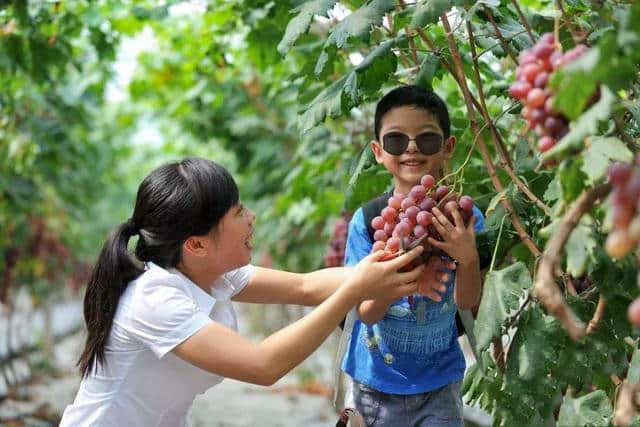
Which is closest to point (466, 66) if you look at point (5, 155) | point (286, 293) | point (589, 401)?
point (286, 293)

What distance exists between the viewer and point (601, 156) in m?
1.57

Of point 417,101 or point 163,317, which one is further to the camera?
point 417,101

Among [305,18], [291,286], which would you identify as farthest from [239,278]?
[305,18]

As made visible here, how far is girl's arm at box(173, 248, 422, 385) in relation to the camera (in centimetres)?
221

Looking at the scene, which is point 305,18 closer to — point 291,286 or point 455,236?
point 455,236

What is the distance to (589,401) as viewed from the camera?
1.99 metres

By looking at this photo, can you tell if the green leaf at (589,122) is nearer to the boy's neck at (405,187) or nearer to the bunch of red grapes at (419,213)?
the bunch of red grapes at (419,213)

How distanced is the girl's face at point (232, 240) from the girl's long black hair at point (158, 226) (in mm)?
21

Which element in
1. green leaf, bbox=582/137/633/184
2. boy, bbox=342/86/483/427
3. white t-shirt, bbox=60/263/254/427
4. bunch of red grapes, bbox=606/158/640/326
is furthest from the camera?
boy, bbox=342/86/483/427

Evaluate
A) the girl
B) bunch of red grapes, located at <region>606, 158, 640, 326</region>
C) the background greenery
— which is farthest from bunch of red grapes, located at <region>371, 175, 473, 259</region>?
bunch of red grapes, located at <region>606, 158, 640, 326</region>

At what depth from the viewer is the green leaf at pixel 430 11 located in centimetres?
210

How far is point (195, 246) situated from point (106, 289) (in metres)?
0.28

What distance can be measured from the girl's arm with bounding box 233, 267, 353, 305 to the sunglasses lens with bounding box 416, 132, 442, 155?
1.61 feet

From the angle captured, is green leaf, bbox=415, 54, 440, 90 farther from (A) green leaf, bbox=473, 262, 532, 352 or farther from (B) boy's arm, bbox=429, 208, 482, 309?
(A) green leaf, bbox=473, 262, 532, 352
